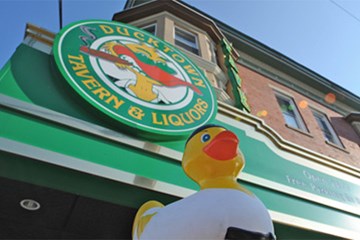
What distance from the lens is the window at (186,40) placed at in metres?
7.40

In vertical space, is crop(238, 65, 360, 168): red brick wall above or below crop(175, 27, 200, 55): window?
below

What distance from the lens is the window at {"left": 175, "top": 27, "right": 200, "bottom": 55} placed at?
291 inches

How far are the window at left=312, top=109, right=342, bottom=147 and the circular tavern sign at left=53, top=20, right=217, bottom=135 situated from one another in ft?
22.3

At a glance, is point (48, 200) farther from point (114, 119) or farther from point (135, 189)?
point (114, 119)

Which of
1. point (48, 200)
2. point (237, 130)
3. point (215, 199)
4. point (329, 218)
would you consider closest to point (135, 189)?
point (48, 200)

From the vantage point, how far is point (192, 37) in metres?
8.01

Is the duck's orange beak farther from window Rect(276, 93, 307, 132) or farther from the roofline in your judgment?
the roofline

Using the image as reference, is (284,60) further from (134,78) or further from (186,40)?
(134,78)

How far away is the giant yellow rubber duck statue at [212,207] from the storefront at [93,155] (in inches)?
29.1

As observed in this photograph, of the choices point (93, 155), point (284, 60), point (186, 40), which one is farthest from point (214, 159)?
point (284, 60)

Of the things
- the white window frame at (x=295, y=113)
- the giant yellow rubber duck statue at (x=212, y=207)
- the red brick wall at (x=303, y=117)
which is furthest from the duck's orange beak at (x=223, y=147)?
the white window frame at (x=295, y=113)

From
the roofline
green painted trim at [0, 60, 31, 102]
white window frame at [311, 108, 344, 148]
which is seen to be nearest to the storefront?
green painted trim at [0, 60, 31, 102]

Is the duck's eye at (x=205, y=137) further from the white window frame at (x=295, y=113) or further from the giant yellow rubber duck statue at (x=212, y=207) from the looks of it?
the white window frame at (x=295, y=113)

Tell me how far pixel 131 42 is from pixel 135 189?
2.80 meters
